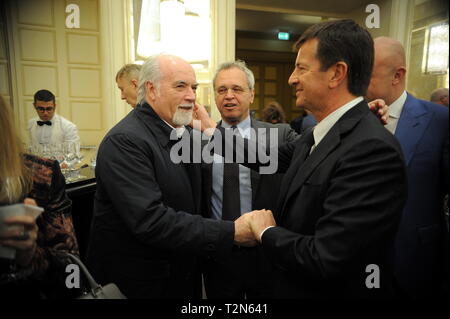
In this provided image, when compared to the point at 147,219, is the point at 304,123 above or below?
above

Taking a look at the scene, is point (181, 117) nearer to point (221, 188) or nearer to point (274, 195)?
point (221, 188)

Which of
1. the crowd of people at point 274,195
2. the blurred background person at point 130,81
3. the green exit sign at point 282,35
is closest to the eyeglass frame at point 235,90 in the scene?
the crowd of people at point 274,195

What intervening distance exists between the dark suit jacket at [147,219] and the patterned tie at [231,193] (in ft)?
0.66

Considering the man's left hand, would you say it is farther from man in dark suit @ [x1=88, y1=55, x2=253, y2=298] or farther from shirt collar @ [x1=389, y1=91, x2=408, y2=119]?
shirt collar @ [x1=389, y1=91, x2=408, y2=119]

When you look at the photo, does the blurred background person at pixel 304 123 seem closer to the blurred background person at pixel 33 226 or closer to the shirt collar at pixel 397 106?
the shirt collar at pixel 397 106

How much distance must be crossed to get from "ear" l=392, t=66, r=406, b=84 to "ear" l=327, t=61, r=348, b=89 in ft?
1.72

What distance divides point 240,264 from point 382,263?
90 centimetres

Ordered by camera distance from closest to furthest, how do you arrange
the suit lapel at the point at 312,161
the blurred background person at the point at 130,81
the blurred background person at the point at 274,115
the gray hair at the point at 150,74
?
the suit lapel at the point at 312,161 < the gray hair at the point at 150,74 < the blurred background person at the point at 130,81 < the blurred background person at the point at 274,115

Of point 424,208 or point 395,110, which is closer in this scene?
point 424,208

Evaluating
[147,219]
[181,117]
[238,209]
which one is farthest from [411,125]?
[147,219]

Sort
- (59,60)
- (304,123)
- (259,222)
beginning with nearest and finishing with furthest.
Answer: (259,222), (304,123), (59,60)

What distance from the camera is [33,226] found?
1.02 meters

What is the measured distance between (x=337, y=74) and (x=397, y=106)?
60 cm

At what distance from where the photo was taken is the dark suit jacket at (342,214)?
0.99m
